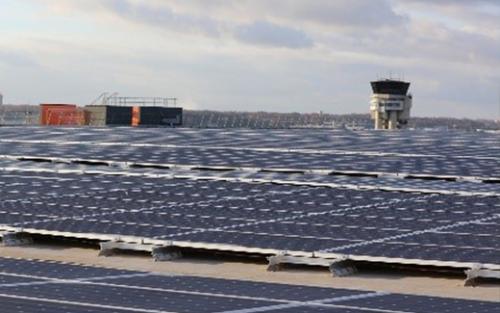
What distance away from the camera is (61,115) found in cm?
9444

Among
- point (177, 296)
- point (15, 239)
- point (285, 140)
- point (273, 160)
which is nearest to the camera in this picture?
point (177, 296)

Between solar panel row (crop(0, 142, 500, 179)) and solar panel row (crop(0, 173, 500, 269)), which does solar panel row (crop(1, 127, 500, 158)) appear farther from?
solar panel row (crop(0, 173, 500, 269))

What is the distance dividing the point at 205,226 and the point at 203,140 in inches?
958

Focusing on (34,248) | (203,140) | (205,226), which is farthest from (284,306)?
(203,140)

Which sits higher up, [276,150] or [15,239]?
[276,150]

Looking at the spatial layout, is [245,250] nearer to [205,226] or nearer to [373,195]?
[205,226]

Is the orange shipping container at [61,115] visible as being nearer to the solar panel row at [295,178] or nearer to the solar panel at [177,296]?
the solar panel row at [295,178]

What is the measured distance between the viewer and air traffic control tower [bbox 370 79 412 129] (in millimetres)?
96250

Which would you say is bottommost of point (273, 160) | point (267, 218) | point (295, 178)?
point (267, 218)

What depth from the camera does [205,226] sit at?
82.1 ft

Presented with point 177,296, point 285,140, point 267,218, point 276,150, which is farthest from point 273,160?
point 177,296

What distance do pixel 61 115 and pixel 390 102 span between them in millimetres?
32548

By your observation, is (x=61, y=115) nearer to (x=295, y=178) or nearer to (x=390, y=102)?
(x=390, y=102)

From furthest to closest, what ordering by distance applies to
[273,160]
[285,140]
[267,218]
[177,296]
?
[285,140]
[273,160]
[267,218]
[177,296]
